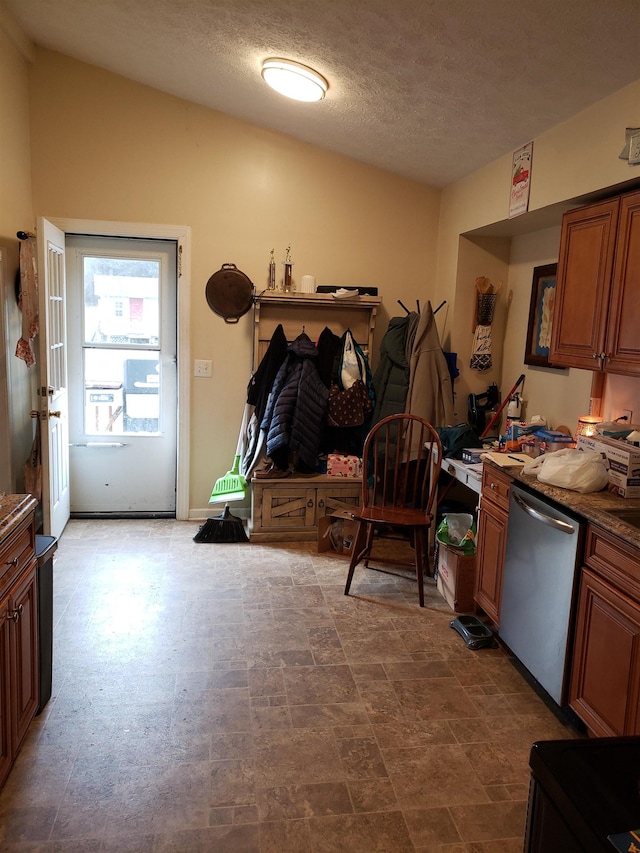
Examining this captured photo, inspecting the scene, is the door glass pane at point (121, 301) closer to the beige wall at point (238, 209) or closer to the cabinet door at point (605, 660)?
the beige wall at point (238, 209)

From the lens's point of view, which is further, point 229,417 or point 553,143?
point 229,417

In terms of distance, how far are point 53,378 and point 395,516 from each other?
219 centimetres

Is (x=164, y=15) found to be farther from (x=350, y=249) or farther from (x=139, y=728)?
(x=139, y=728)

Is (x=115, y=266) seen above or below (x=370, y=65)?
below

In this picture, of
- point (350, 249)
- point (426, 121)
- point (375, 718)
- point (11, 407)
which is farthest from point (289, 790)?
point (350, 249)

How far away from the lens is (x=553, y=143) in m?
2.89

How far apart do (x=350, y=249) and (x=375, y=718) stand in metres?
A: 3.08

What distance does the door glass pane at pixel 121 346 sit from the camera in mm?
4254

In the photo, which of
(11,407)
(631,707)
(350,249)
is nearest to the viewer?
(631,707)

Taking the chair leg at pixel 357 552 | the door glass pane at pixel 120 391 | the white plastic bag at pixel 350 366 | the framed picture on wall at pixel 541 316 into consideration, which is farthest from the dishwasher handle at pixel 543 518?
the door glass pane at pixel 120 391

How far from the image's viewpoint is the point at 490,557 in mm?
2928

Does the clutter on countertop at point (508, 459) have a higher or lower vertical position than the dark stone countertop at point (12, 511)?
higher

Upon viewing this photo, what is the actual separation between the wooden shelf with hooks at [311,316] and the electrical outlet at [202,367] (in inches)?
13.0

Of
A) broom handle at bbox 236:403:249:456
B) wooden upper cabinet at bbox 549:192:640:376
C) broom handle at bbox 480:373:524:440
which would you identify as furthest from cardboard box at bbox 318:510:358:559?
wooden upper cabinet at bbox 549:192:640:376
